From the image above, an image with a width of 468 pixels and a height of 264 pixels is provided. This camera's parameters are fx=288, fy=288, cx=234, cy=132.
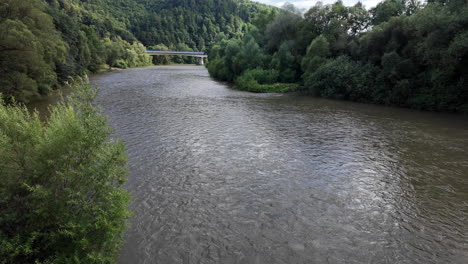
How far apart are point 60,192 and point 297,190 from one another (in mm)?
9864

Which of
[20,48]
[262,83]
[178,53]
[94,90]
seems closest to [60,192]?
[94,90]

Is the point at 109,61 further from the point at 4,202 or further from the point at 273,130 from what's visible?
the point at 4,202

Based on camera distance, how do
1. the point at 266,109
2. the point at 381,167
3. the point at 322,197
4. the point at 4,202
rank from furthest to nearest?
1. the point at 266,109
2. the point at 381,167
3. the point at 322,197
4. the point at 4,202

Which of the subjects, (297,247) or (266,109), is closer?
(297,247)

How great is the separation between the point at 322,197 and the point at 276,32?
157 ft

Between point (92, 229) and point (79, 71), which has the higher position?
point (92, 229)

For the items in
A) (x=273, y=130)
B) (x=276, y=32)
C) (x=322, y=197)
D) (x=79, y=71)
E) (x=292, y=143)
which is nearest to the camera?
(x=322, y=197)

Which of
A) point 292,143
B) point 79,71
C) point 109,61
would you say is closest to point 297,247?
point 292,143

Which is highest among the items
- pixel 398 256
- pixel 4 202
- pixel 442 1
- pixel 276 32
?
pixel 442 1

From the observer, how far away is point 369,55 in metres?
37.4

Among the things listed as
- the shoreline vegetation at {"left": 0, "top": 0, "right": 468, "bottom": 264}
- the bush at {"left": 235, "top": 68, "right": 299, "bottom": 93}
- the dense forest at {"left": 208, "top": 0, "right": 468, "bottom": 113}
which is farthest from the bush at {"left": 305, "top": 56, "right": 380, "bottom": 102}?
the bush at {"left": 235, "top": 68, "right": 299, "bottom": 93}

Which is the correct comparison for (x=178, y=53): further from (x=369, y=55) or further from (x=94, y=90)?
(x=94, y=90)

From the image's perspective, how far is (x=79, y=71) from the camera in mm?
59406

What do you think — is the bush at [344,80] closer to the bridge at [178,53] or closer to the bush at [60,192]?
the bush at [60,192]
